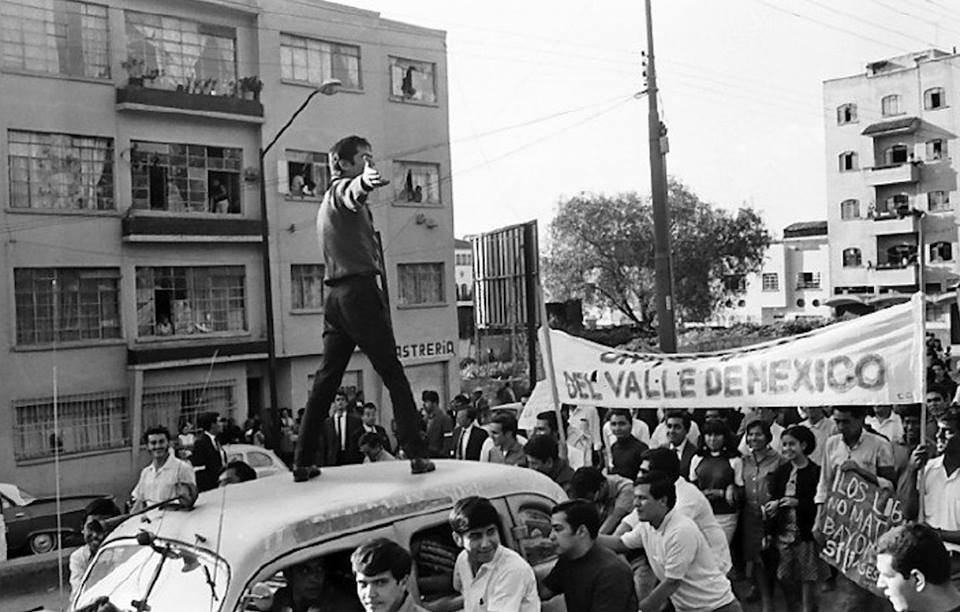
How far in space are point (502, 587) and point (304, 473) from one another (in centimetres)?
166

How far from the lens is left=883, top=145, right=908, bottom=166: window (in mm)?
54287

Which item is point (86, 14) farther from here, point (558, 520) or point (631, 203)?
point (631, 203)

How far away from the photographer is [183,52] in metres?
25.2

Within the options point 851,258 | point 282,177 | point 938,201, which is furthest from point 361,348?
point 851,258

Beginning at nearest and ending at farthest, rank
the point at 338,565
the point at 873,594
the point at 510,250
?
the point at 338,565 < the point at 873,594 < the point at 510,250

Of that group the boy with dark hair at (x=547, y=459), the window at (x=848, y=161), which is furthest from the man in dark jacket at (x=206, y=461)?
the window at (x=848, y=161)

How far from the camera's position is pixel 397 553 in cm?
409

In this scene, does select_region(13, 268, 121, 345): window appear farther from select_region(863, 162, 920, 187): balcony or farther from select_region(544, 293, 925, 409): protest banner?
select_region(863, 162, 920, 187): balcony

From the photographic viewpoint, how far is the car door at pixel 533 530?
207 inches

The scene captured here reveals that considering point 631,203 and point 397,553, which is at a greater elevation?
point 631,203

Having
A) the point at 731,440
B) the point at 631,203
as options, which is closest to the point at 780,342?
the point at 731,440

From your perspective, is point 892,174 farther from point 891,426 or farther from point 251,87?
point 891,426

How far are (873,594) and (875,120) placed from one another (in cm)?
5280

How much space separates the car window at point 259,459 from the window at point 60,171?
432 inches
